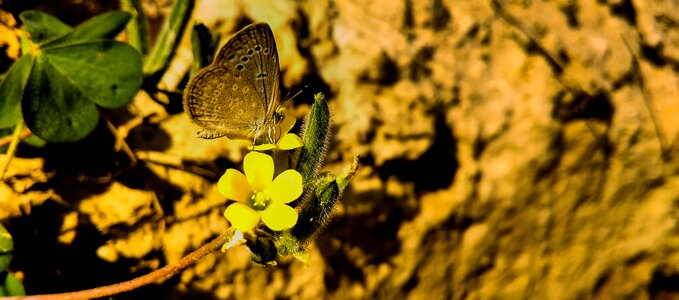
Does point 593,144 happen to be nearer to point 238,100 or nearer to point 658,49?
point 658,49

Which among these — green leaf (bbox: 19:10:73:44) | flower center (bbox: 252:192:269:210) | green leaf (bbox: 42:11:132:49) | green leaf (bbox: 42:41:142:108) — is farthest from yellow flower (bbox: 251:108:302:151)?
green leaf (bbox: 19:10:73:44)

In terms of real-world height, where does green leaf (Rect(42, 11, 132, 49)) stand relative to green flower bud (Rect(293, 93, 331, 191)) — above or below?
above

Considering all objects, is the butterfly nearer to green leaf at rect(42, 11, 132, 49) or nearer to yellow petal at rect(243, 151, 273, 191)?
yellow petal at rect(243, 151, 273, 191)

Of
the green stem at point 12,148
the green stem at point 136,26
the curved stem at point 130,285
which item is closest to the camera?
the curved stem at point 130,285

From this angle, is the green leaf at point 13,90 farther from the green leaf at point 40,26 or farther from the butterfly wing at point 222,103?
the butterfly wing at point 222,103

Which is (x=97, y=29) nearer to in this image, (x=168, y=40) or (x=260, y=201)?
(x=168, y=40)

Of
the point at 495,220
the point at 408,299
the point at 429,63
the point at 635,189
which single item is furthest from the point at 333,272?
the point at 635,189

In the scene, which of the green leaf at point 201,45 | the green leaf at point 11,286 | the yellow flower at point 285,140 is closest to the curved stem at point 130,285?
the green leaf at point 11,286
